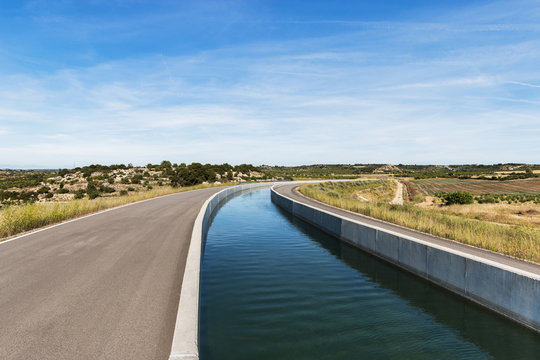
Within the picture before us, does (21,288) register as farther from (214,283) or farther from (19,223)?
(19,223)

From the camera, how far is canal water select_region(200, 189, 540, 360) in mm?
6277

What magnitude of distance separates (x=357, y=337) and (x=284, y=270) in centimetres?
475

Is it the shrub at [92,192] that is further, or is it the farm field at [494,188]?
the farm field at [494,188]

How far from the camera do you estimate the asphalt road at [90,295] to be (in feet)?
15.5

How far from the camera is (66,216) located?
55.2 feet

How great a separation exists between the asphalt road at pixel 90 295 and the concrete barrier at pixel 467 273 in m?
7.56

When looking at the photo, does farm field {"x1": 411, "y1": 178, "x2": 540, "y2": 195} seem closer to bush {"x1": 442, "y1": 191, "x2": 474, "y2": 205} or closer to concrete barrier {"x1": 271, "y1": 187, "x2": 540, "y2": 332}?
bush {"x1": 442, "y1": 191, "x2": 474, "y2": 205}

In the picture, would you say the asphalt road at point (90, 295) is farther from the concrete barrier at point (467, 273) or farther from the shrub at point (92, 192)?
the shrub at point (92, 192)

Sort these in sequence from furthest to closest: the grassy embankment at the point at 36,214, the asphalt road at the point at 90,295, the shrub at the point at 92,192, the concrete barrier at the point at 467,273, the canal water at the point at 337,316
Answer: the shrub at the point at 92,192
the grassy embankment at the point at 36,214
the concrete barrier at the point at 467,273
the canal water at the point at 337,316
the asphalt road at the point at 90,295

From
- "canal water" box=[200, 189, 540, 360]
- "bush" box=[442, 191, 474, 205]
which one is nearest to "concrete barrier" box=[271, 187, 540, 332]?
"canal water" box=[200, 189, 540, 360]

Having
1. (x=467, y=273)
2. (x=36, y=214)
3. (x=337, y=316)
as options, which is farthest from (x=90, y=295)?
(x=36, y=214)

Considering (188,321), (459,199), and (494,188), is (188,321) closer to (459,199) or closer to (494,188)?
(459,199)

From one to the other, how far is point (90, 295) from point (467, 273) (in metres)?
9.37

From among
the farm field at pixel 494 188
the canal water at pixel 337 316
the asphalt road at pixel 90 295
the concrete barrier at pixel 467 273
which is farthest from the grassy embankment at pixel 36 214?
the farm field at pixel 494 188
